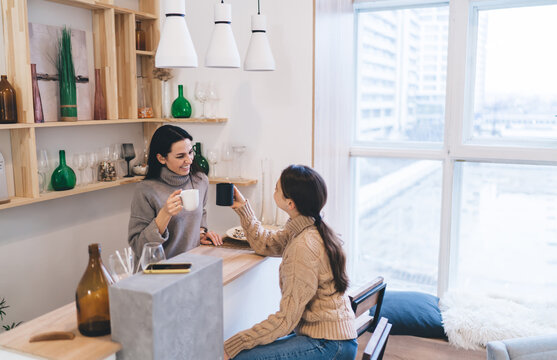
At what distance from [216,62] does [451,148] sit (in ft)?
5.64

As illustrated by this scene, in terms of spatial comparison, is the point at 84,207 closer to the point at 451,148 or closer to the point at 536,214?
the point at 451,148

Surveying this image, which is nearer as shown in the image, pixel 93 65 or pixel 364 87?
pixel 93 65

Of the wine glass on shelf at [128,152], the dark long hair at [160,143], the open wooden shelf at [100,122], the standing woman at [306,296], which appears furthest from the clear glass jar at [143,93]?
the standing woman at [306,296]

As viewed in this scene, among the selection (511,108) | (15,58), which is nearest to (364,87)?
(511,108)

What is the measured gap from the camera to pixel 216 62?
2.44m

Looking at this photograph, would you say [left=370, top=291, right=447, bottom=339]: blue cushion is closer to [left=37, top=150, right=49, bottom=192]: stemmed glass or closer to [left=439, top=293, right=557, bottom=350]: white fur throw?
[left=439, top=293, right=557, bottom=350]: white fur throw

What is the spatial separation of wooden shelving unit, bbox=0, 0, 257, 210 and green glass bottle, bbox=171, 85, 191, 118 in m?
0.05

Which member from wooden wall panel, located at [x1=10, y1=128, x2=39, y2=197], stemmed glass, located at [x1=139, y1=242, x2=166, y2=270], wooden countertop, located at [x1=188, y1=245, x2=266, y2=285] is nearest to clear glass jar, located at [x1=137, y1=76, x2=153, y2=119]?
wooden wall panel, located at [x1=10, y1=128, x2=39, y2=197]

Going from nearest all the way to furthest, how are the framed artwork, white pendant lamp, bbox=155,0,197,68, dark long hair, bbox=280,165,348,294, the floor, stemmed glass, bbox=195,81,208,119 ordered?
dark long hair, bbox=280,165,348,294 → white pendant lamp, bbox=155,0,197,68 → the framed artwork → the floor → stemmed glass, bbox=195,81,208,119

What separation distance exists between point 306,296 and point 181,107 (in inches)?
75.5

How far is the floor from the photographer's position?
2979 millimetres

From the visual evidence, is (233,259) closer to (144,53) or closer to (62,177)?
(62,177)

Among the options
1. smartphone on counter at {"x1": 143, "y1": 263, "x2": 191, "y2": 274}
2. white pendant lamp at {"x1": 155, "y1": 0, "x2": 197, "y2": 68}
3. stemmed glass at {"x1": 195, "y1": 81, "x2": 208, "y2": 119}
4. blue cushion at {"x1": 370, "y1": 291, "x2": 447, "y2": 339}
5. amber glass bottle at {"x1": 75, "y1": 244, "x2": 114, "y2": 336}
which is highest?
white pendant lamp at {"x1": 155, "y1": 0, "x2": 197, "y2": 68}

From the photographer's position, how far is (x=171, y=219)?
8.42 feet
